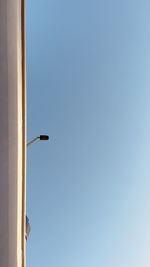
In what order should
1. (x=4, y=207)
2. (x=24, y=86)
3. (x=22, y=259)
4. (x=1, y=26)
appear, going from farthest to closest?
(x=22, y=259) → (x=24, y=86) → (x=4, y=207) → (x=1, y=26)

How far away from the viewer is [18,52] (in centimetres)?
639

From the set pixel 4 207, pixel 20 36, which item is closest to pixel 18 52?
pixel 20 36

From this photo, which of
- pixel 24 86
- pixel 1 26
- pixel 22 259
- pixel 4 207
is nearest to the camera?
pixel 1 26

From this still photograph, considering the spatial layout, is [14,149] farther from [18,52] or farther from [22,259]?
[22,259]

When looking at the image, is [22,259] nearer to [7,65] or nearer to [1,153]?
[1,153]

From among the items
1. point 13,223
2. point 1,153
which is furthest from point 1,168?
point 13,223

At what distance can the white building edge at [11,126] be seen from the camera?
240 inches

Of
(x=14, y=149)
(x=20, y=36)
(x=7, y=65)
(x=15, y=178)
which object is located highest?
(x=20, y=36)

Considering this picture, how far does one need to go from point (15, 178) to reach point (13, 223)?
3.08ft

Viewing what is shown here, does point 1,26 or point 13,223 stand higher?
point 1,26

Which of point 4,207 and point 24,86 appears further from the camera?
point 24,86

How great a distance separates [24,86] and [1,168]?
1.81m

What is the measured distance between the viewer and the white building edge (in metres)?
6.10

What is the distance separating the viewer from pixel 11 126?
6.44 meters
